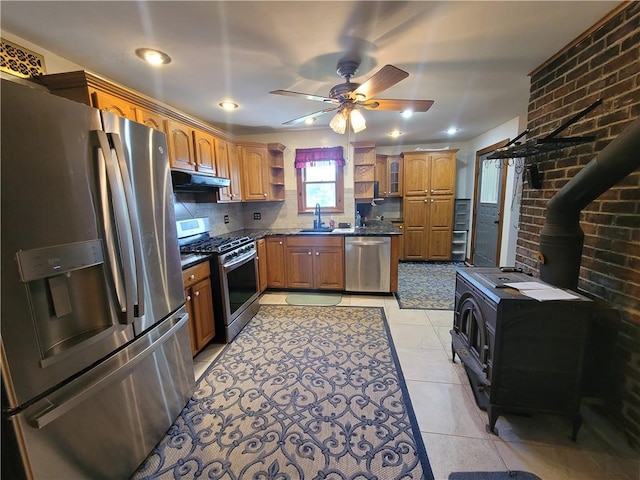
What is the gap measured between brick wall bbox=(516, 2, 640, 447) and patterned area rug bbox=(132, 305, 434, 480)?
123cm

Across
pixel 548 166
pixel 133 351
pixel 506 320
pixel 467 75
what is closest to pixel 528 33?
pixel 467 75

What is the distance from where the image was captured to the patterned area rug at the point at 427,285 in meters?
3.45

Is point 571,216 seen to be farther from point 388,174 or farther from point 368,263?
point 388,174

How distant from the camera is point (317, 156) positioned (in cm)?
421

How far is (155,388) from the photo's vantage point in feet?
5.08

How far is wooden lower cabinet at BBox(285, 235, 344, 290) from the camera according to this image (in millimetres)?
3738

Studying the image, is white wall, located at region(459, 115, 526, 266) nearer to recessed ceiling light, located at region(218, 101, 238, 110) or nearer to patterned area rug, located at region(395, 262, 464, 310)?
patterned area rug, located at region(395, 262, 464, 310)

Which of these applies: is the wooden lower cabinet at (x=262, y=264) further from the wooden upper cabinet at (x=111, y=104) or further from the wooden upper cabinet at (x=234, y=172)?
the wooden upper cabinet at (x=111, y=104)

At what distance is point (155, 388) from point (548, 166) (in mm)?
3221

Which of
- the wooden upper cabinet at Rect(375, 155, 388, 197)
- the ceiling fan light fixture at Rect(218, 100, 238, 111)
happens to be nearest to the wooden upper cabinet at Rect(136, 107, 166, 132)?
the ceiling fan light fixture at Rect(218, 100, 238, 111)

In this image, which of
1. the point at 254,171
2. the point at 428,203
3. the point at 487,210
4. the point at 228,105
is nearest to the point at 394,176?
the point at 428,203

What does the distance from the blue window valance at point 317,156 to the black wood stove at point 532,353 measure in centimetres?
310

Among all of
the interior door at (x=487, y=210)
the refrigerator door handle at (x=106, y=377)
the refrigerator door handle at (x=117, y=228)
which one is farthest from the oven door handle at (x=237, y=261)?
the interior door at (x=487, y=210)

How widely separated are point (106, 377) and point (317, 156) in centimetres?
370
